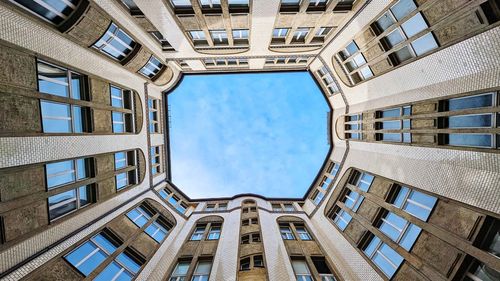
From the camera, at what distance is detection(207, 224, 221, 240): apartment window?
21492 millimetres

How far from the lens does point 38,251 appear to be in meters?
10.4

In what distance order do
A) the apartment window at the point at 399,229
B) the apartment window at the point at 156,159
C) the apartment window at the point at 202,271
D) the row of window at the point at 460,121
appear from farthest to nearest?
1. the apartment window at the point at 156,159
2. the apartment window at the point at 202,271
3. the apartment window at the point at 399,229
4. the row of window at the point at 460,121

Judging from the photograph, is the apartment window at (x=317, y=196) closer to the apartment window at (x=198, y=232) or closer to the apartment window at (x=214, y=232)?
the apartment window at (x=214, y=232)

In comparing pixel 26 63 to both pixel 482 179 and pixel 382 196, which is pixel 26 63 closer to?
pixel 482 179

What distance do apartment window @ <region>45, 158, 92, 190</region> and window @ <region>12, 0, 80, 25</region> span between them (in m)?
6.76

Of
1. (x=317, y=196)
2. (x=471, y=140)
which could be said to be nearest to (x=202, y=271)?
(x=317, y=196)

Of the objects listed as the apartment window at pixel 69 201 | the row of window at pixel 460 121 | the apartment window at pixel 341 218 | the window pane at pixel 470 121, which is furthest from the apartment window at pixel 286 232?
the apartment window at pixel 69 201

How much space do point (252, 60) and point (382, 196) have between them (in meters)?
16.3

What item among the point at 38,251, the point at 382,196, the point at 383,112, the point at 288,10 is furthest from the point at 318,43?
the point at 38,251

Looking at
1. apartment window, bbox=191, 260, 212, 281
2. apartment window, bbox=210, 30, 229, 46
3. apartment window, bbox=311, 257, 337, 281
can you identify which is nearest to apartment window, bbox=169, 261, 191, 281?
apartment window, bbox=191, 260, 212, 281

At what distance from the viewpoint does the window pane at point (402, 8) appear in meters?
12.2

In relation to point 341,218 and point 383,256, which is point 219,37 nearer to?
point 341,218

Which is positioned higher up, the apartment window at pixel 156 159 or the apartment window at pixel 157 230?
the apartment window at pixel 156 159

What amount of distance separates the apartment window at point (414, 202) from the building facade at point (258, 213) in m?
0.08
